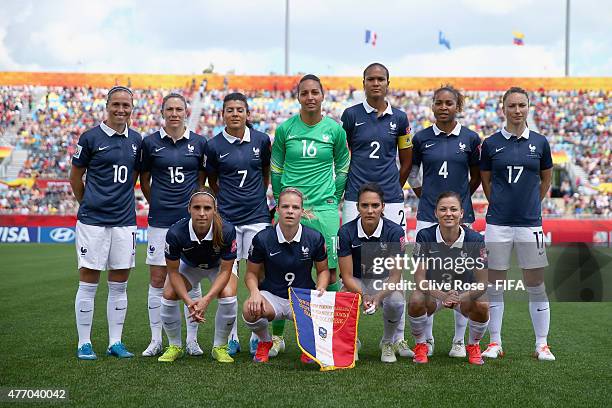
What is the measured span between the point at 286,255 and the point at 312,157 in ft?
2.74

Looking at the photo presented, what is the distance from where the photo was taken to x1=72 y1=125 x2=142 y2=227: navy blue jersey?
562 centimetres

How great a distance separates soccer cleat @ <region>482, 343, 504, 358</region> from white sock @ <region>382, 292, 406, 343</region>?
30.8 inches

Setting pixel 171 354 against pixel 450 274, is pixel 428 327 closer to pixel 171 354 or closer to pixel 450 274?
pixel 450 274

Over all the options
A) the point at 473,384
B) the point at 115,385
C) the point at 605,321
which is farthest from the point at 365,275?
the point at 605,321

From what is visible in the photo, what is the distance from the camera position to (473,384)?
471 centimetres

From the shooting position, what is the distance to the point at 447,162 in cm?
583

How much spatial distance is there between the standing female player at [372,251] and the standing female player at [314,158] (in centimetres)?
29

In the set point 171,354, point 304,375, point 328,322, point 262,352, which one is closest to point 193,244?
point 171,354

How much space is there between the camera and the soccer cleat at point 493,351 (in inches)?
225

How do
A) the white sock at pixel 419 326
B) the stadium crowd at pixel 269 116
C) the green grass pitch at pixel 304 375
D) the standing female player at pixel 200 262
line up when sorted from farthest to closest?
1. the stadium crowd at pixel 269 116
2. the white sock at pixel 419 326
3. the standing female player at pixel 200 262
4. the green grass pitch at pixel 304 375

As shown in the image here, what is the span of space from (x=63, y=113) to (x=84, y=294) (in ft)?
101

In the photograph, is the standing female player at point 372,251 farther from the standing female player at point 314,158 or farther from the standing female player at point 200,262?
the standing female player at point 200,262

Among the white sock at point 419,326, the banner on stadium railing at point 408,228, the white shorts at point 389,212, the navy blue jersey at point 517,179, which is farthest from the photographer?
the banner on stadium railing at point 408,228

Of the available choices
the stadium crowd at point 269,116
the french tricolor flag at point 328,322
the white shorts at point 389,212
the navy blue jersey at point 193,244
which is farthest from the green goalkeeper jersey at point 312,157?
the stadium crowd at point 269,116
